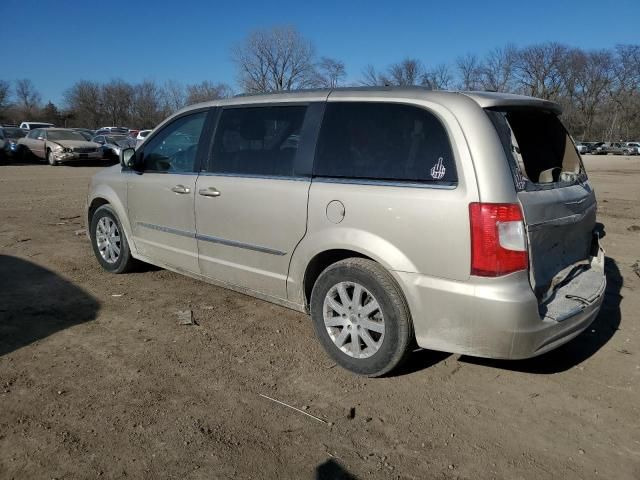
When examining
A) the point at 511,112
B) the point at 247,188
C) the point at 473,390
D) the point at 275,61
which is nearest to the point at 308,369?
the point at 473,390

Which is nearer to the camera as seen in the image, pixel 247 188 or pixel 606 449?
pixel 606 449

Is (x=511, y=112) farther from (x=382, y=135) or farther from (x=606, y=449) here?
(x=606, y=449)

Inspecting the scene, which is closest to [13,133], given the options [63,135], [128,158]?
[63,135]

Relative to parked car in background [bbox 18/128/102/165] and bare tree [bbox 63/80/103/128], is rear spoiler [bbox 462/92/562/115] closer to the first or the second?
parked car in background [bbox 18/128/102/165]

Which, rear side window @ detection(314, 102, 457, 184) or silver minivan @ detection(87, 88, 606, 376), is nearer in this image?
silver minivan @ detection(87, 88, 606, 376)

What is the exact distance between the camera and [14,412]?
3.07 metres

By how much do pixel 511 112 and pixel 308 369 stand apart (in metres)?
2.15

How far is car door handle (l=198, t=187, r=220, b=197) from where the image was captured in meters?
4.31

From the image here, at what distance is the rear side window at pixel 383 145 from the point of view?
10.5 feet

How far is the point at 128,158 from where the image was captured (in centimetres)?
534

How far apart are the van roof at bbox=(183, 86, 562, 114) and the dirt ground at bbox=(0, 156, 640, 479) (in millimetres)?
1791

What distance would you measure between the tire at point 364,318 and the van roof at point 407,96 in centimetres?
109

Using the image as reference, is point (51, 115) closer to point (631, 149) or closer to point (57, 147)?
point (57, 147)

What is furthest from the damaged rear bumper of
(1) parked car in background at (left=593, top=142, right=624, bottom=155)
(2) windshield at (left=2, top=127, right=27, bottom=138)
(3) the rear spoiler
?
(1) parked car in background at (left=593, top=142, right=624, bottom=155)
